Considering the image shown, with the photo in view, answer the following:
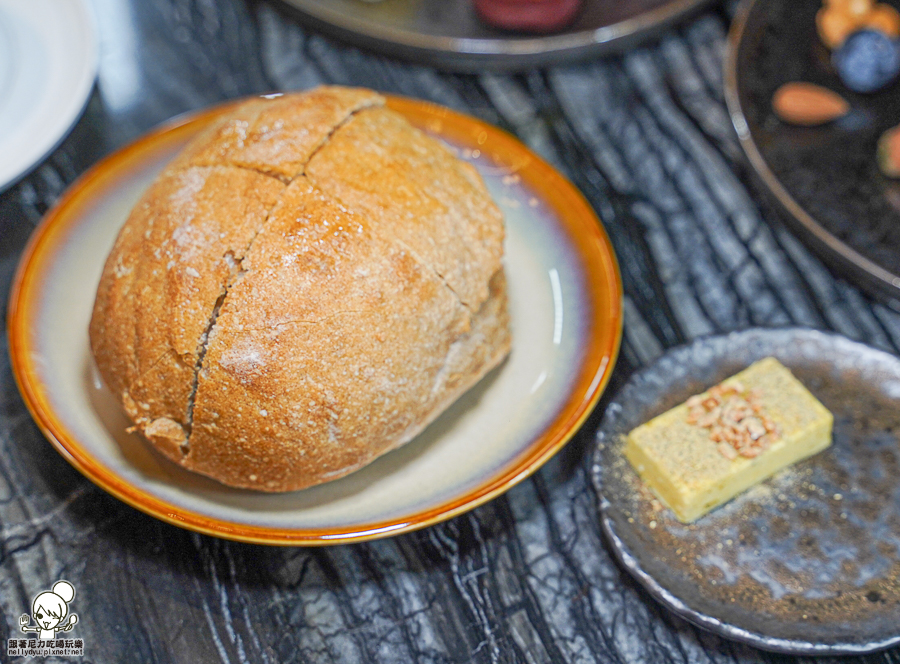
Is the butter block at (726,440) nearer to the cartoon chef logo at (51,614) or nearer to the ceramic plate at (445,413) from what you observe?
the ceramic plate at (445,413)

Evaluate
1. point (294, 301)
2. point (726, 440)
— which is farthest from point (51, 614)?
point (726, 440)

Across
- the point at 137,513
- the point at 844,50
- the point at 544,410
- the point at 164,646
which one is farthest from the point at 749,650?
the point at 844,50

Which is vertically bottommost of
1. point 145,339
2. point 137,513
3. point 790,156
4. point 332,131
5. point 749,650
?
point 749,650

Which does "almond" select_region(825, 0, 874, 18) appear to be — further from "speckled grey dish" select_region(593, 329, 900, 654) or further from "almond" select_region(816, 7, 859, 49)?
"speckled grey dish" select_region(593, 329, 900, 654)

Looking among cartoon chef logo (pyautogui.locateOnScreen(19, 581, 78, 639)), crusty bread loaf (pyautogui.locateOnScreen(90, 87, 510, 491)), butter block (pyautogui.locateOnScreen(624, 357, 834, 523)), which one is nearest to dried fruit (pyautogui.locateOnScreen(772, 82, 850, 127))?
butter block (pyautogui.locateOnScreen(624, 357, 834, 523))

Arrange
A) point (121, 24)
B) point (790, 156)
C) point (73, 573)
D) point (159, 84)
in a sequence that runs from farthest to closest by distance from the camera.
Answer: point (121, 24) < point (159, 84) < point (790, 156) < point (73, 573)

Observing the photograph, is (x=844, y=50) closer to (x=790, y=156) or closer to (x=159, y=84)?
(x=790, y=156)


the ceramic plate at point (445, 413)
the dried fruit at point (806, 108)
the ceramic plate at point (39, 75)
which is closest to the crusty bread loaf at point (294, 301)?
the ceramic plate at point (445, 413)
